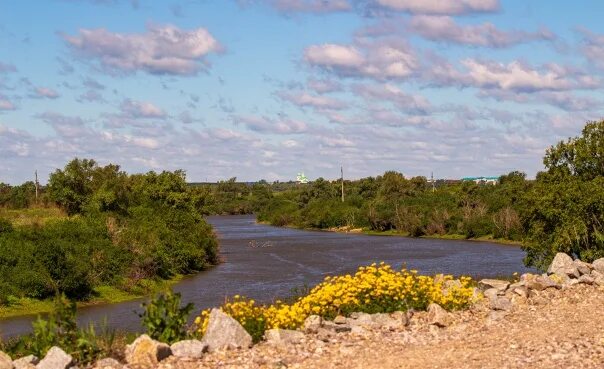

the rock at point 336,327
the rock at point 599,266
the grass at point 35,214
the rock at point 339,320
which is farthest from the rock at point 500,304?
the grass at point 35,214

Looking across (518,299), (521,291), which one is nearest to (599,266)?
(521,291)

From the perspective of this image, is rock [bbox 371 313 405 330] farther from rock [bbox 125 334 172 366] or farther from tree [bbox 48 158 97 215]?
tree [bbox 48 158 97 215]

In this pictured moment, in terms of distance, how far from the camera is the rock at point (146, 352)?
467 inches

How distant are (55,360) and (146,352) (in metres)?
1.37

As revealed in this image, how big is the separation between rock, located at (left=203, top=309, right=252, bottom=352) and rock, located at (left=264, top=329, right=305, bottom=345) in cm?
51

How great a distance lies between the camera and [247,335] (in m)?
13.2

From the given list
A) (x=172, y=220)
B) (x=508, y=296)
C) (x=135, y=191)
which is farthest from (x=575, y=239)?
(x=135, y=191)

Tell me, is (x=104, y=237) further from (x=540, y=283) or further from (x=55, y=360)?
(x=55, y=360)

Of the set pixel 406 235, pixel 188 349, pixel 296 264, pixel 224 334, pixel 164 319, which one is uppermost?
pixel 164 319

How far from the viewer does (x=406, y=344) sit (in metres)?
13.7

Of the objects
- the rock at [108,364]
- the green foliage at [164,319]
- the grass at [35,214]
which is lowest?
the rock at [108,364]

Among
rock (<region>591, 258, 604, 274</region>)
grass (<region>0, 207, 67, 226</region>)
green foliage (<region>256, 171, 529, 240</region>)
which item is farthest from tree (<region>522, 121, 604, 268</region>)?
green foliage (<region>256, 171, 529, 240</region>)

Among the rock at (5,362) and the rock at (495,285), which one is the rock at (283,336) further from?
the rock at (495,285)

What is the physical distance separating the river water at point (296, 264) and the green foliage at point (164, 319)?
1742 cm
